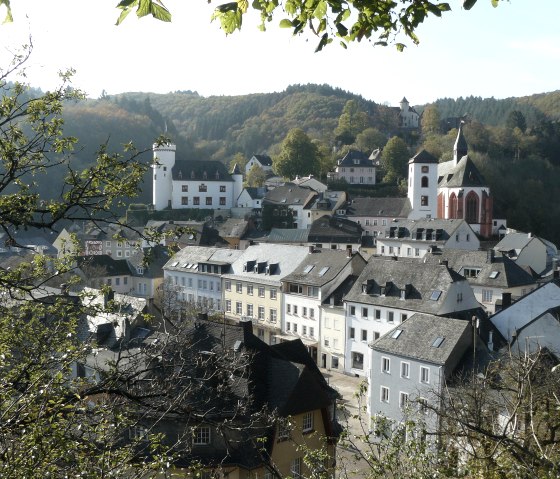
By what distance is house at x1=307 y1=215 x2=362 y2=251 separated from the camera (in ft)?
198

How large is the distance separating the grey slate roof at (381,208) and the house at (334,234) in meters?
4.38

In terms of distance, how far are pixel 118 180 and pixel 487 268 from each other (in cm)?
3719

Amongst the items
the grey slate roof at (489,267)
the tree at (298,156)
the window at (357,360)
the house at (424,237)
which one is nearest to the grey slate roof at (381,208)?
the house at (424,237)

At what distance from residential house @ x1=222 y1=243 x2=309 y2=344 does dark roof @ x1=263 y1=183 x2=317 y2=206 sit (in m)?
25.1

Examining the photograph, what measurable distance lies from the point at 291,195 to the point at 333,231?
37.7 ft

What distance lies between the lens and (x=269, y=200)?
236ft

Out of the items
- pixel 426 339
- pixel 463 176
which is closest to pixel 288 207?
pixel 463 176

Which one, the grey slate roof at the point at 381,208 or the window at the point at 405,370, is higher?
the grey slate roof at the point at 381,208

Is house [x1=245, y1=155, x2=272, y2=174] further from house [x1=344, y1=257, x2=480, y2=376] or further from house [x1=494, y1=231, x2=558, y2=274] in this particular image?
house [x1=344, y1=257, x2=480, y2=376]

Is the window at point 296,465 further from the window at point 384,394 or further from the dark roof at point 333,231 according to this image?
the dark roof at point 333,231

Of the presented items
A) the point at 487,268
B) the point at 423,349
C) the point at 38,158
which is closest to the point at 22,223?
the point at 38,158

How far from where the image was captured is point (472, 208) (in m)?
68.4

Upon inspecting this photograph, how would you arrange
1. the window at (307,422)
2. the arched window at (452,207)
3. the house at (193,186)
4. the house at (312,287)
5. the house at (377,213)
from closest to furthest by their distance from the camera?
the window at (307,422), the house at (312,287), the house at (377,213), the arched window at (452,207), the house at (193,186)

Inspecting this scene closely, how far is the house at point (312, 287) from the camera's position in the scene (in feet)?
125
